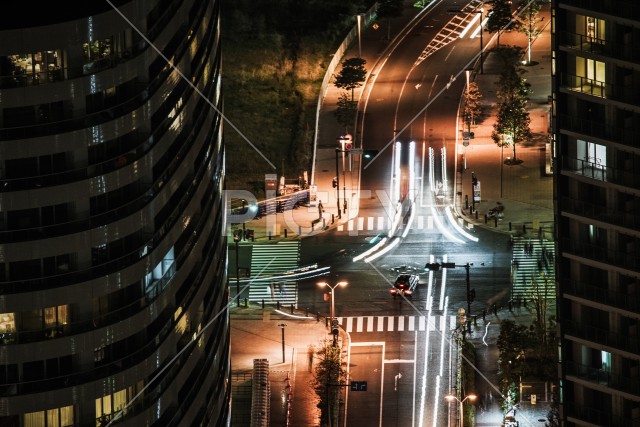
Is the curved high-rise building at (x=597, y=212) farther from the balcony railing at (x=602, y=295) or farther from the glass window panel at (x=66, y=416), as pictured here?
the glass window panel at (x=66, y=416)

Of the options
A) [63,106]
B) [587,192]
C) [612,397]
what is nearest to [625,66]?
[587,192]

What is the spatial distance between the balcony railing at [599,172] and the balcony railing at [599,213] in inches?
76.5

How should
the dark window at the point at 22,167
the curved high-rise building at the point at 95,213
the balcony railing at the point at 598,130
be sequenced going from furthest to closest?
1. the balcony railing at the point at 598,130
2. the dark window at the point at 22,167
3. the curved high-rise building at the point at 95,213

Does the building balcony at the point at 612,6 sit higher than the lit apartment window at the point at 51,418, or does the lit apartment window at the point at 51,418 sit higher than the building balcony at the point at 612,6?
the building balcony at the point at 612,6

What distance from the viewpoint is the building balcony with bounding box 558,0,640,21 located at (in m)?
153

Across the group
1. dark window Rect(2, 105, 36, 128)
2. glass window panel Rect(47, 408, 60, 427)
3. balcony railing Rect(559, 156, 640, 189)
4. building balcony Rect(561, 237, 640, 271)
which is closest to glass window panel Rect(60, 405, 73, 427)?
glass window panel Rect(47, 408, 60, 427)

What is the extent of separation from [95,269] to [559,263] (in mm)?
31580

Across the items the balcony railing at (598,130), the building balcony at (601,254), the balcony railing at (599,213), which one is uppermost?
the balcony railing at (598,130)

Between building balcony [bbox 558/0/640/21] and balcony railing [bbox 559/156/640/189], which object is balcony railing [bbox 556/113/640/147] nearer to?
balcony railing [bbox 559/156/640/189]

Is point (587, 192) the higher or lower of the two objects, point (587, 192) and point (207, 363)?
the higher

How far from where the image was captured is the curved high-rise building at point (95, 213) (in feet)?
476

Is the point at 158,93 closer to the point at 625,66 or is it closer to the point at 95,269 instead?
the point at 95,269

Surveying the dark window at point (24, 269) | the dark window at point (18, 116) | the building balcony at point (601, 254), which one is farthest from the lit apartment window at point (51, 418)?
the building balcony at point (601, 254)

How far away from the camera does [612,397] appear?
158 m
